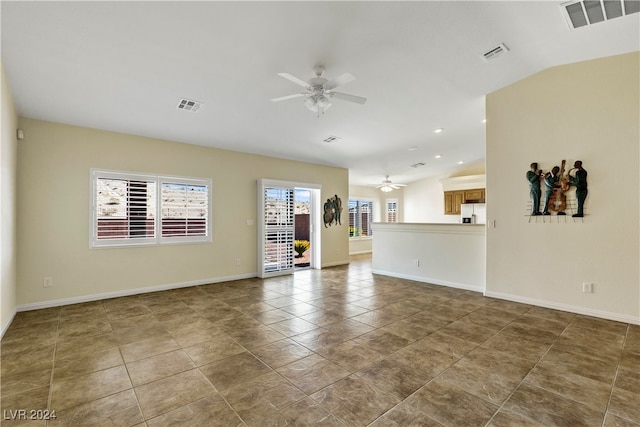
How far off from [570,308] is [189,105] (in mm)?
5890

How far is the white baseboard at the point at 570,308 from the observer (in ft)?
11.9

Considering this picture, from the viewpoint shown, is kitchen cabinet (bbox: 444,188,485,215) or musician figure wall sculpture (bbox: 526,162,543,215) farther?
kitchen cabinet (bbox: 444,188,485,215)

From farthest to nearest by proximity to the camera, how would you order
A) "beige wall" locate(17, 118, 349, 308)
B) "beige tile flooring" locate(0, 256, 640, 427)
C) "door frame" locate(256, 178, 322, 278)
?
"door frame" locate(256, 178, 322, 278), "beige wall" locate(17, 118, 349, 308), "beige tile flooring" locate(0, 256, 640, 427)

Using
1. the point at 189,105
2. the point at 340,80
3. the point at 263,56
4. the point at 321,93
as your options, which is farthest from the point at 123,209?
the point at 340,80

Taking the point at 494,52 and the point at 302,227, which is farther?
the point at 302,227

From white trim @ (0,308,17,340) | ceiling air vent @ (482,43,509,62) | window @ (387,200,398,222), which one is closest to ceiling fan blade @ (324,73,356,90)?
ceiling air vent @ (482,43,509,62)

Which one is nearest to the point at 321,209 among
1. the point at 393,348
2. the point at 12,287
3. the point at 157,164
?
the point at 157,164

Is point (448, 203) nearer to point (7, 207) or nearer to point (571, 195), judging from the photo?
point (571, 195)

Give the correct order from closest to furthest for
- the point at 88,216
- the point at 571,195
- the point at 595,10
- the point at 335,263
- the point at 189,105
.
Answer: the point at 595,10, the point at 571,195, the point at 189,105, the point at 88,216, the point at 335,263

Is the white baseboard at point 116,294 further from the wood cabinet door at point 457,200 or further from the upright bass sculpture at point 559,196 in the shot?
the wood cabinet door at point 457,200

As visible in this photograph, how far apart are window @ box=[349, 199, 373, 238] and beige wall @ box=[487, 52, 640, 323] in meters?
6.21

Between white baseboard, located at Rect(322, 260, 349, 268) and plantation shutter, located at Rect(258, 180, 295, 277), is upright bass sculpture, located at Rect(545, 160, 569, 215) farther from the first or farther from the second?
white baseboard, located at Rect(322, 260, 349, 268)

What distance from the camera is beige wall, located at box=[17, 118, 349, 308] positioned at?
4.18 metres

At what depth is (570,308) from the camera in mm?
4004
